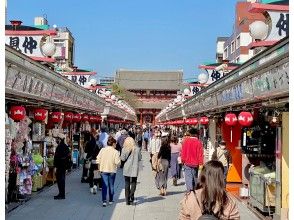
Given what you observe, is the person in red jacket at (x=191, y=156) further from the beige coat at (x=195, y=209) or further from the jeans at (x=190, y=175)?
the beige coat at (x=195, y=209)

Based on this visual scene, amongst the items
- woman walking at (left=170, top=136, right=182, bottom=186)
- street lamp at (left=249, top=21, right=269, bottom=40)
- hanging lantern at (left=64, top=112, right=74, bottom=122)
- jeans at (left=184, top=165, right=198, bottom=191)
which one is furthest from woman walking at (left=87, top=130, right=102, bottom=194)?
street lamp at (left=249, top=21, right=269, bottom=40)

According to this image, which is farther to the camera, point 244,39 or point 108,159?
point 244,39

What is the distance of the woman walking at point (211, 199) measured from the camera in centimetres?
448

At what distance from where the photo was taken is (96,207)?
12148mm

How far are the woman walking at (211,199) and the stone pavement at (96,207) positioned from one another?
6399 mm

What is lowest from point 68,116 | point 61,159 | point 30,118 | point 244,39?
point 61,159

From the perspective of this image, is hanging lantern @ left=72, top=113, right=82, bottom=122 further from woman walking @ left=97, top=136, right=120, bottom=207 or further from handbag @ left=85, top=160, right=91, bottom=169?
woman walking @ left=97, top=136, right=120, bottom=207

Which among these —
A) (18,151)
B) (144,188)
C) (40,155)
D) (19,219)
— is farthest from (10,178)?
(144,188)

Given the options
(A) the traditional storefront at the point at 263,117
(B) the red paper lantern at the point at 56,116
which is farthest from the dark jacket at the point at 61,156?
(A) the traditional storefront at the point at 263,117

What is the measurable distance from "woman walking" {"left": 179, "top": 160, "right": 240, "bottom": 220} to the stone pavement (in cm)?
640

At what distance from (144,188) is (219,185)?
11.3 meters

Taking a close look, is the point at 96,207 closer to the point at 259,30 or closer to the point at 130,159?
Result: the point at 130,159

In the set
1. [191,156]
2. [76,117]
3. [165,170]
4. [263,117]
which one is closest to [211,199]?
[191,156]

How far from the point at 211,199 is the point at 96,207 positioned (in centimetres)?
801
